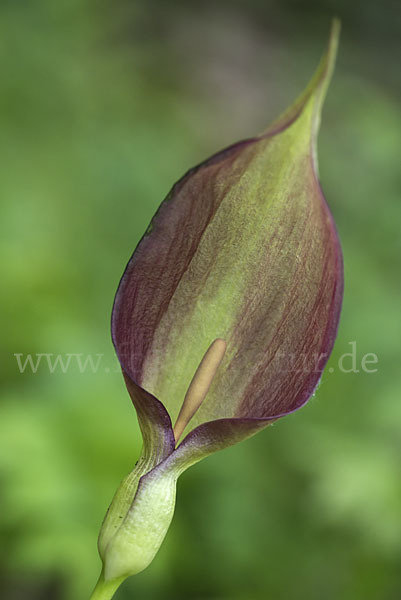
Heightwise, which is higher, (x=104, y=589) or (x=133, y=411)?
(x=104, y=589)

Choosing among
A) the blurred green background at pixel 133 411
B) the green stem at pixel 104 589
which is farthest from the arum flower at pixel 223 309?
the blurred green background at pixel 133 411

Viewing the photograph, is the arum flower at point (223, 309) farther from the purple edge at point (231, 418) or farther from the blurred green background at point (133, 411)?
the blurred green background at point (133, 411)

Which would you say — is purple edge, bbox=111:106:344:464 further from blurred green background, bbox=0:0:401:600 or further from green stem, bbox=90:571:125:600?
blurred green background, bbox=0:0:401:600

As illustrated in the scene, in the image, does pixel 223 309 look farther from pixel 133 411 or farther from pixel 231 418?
pixel 133 411

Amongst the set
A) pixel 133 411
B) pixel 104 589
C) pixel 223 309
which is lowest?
pixel 133 411

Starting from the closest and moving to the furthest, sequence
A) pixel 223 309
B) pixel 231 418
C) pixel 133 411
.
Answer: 1. pixel 231 418
2. pixel 223 309
3. pixel 133 411

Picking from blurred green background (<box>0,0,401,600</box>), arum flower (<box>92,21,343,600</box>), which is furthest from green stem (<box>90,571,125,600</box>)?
blurred green background (<box>0,0,401,600</box>)

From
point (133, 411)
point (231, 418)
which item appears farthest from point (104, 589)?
point (133, 411)
